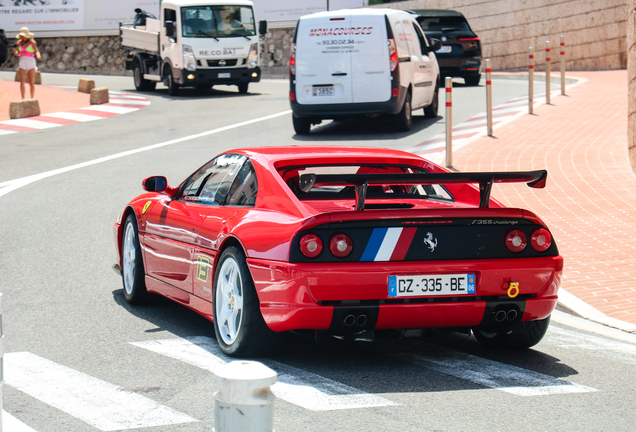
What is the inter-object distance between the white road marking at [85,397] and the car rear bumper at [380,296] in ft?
2.86

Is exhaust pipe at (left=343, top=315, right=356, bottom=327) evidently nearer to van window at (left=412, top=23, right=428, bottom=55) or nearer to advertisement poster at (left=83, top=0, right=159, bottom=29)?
van window at (left=412, top=23, right=428, bottom=55)

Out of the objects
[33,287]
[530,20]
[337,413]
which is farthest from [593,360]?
[530,20]

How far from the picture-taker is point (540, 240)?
524 centimetres

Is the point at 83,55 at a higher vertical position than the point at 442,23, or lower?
lower

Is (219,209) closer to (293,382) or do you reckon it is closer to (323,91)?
(293,382)

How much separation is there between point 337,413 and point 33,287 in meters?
3.86

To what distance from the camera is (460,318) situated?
5.09 metres

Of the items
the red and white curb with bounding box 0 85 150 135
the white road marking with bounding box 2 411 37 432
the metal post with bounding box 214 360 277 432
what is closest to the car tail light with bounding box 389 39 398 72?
the red and white curb with bounding box 0 85 150 135

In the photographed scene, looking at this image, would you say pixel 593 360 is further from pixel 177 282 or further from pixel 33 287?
pixel 33 287

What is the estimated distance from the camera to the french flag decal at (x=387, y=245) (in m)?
4.93

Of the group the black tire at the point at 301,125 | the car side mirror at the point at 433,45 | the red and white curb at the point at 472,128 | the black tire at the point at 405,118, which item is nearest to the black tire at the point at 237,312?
the red and white curb at the point at 472,128

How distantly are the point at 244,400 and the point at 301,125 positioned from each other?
14427mm

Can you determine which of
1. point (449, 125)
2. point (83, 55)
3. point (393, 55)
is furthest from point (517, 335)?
point (83, 55)

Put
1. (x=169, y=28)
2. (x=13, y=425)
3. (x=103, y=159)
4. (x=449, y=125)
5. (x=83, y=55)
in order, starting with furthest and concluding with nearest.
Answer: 1. (x=83, y=55)
2. (x=169, y=28)
3. (x=103, y=159)
4. (x=449, y=125)
5. (x=13, y=425)
